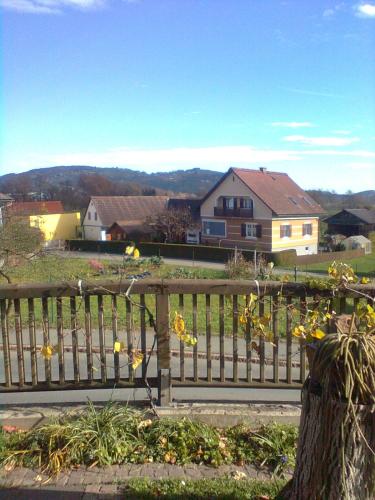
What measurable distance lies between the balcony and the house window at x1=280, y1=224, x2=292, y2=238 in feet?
9.79

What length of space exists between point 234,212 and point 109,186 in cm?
3778

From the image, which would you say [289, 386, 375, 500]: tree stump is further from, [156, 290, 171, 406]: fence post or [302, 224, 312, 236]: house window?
[302, 224, 312, 236]: house window

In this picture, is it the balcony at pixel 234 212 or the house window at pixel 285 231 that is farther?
the balcony at pixel 234 212

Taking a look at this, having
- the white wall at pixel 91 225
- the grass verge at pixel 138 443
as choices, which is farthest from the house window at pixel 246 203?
the grass verge at pixel 138 443

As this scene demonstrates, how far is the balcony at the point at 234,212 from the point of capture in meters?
43.1

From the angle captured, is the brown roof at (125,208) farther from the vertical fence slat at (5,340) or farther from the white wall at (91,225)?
the vertical fence slat at (5,340)

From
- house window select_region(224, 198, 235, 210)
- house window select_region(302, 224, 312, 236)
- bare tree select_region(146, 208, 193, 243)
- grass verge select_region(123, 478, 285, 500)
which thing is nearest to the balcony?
house window select_region(224, 198, 235, 210)

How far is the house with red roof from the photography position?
4206 centimetres

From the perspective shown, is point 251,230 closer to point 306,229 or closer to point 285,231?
point 285,231

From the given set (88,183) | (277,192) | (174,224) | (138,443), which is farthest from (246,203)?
(138,443)

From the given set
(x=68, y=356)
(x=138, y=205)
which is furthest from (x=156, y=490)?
(x=138, y=205)

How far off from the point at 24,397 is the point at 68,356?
276 cm

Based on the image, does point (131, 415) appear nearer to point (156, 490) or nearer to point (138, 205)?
point (156, 490)

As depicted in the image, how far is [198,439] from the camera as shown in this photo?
11.4ft
